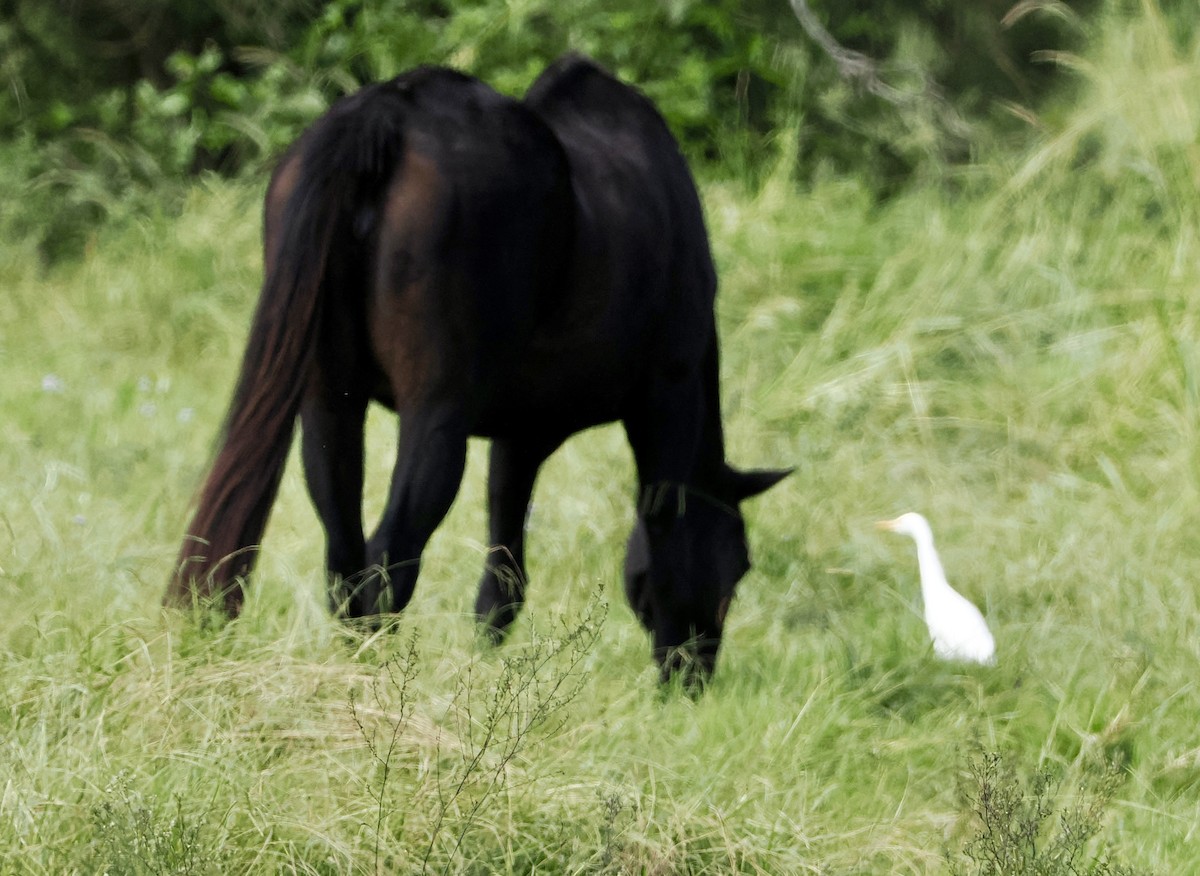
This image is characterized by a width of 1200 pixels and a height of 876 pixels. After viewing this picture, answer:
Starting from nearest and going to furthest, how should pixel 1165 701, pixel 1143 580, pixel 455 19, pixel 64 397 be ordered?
1. pixel 1165 701
2. pixel 1143 580
3. pixel 64 397
4. pixel 455 19

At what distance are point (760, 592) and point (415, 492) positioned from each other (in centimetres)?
162

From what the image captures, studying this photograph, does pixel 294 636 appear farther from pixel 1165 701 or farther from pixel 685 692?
pixel 1165 701

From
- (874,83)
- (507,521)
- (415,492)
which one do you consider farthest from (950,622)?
(874,83)

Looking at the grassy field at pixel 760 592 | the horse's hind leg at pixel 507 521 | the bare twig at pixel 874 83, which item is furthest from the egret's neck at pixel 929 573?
the bare twig at pixel 874 83

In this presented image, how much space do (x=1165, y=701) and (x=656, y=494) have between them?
3.89 ft

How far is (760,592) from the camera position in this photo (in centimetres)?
439

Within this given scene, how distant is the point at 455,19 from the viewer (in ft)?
27.0

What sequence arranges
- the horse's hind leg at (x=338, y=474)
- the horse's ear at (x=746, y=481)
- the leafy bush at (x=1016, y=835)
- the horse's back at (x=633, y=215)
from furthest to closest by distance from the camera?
1. the horse's ear at (x=746, y=481)
2. the horse's back at (x=633, y=215)
3. the horse's hind leg at (x=338, y=474)
4. the leafy bush at (x=1016, y=835)

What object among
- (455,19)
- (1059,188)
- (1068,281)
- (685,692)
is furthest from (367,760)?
(455,19)

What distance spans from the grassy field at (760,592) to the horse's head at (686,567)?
0.33 feet

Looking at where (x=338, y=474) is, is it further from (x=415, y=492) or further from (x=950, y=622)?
(x=950, y=622)

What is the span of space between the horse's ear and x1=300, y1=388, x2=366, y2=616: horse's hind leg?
111 centimetres

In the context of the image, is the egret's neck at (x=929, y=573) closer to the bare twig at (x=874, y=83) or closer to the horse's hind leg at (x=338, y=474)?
the horse's hind leg at (x=338, y=474)

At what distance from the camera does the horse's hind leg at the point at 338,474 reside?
311 centimetres
